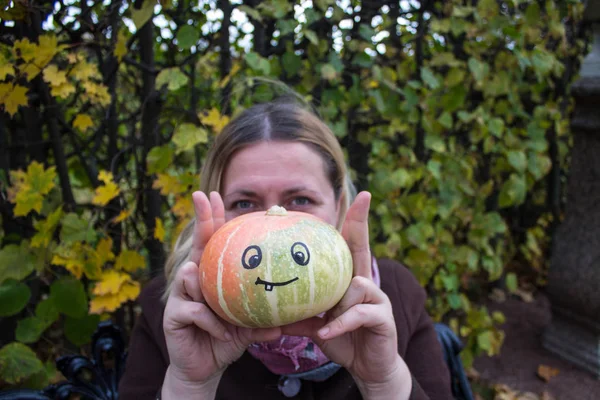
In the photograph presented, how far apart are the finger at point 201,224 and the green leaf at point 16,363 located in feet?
2.97

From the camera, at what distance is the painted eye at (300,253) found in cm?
95

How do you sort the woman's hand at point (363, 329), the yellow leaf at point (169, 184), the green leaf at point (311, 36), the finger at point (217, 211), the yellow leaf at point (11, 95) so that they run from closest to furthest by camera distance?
1. the woman's hand at point (363, 329)
2. the finger at point (217, 211)
3. the yellow leaf at point (11, 95)
4. the yellow leaf at point (169, 184)
5. the green leaf at point (311, 36)

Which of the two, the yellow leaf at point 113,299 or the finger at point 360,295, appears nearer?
the finger at point 360,295

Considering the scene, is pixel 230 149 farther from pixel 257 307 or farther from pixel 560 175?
pixel 560 175

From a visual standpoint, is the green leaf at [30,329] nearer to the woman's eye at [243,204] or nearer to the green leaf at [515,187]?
the woman's eye at [243,204]

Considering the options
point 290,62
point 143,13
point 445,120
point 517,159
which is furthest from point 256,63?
point 517,159

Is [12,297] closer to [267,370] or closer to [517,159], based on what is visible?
[267,370]

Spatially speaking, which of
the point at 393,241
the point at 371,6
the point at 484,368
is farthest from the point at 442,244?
the point at 371,6

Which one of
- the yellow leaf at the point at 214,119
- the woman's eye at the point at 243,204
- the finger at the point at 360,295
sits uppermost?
the yellow leaf at the point at 214,119

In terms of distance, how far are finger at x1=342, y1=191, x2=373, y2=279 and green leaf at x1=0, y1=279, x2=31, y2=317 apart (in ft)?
3.94

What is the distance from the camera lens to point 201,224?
111 centimetres

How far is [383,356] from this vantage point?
1.14 meters

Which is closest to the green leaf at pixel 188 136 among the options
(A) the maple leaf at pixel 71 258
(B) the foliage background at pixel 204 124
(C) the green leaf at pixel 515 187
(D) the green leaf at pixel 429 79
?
(B) the foliage background at pixel 204 124

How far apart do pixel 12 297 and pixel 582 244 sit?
326cm
